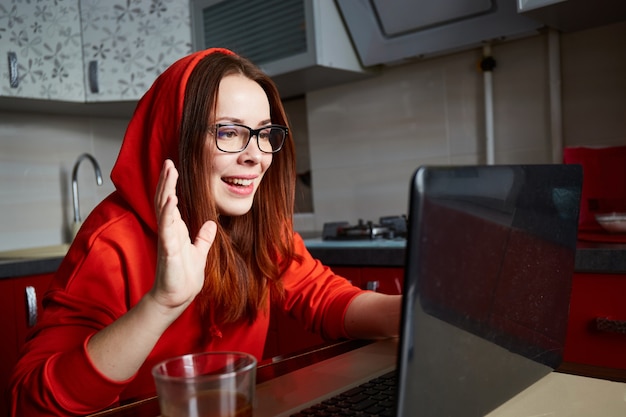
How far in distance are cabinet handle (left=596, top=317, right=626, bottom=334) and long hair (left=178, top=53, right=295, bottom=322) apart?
73 cm

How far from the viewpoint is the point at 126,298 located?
3.11 feet

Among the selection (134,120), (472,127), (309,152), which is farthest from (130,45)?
(134,120)

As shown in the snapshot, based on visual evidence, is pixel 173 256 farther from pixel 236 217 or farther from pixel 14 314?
pixel 14 314

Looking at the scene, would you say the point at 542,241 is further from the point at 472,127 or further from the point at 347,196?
the point at 347,196

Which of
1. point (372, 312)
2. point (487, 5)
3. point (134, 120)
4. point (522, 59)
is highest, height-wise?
point (487, 5)

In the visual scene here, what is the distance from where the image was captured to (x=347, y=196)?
2.57m

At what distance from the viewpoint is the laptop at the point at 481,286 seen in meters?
0.43

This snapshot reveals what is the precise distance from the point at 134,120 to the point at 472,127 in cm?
143

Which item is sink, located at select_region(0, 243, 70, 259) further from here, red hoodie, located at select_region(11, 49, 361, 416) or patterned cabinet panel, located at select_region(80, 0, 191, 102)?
red hoodie, located at select_region(11, 49, 361, 416)

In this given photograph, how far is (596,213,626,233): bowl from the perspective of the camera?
5.20 ft

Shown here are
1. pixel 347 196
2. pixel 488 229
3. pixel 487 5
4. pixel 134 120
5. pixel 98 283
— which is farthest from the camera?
pixel 347 196

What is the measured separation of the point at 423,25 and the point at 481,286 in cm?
181

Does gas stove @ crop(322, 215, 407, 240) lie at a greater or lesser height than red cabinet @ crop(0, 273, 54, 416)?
greater

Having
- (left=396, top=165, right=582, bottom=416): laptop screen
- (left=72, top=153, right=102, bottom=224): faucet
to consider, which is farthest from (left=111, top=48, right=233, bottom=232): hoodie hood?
(left=72, top=153, right=102, bottom=224): faucet
